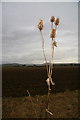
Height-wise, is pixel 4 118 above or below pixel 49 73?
below

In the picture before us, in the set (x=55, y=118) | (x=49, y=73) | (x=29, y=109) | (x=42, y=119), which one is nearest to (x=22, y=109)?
(x=29, y=109)

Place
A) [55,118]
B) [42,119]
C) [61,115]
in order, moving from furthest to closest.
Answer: [61,115] → [55,118] → [42,119]

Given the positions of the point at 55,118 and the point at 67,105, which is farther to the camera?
the point at 67,105

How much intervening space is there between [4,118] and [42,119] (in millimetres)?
974

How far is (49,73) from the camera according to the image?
104cm

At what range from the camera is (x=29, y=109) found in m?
3.93

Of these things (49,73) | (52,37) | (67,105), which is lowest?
(67,105)

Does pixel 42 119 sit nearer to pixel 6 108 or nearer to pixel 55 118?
pixel 55 118

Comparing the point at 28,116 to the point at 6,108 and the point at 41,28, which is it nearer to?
the point at 6,108

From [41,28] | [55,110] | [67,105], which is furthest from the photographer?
[67,105]

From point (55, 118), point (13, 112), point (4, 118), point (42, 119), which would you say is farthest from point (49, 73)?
point (13, 112)

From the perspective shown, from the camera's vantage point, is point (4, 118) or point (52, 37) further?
point (4, 118)

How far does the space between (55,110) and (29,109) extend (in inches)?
20.9

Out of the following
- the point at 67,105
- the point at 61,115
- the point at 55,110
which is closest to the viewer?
the point at 61,115
